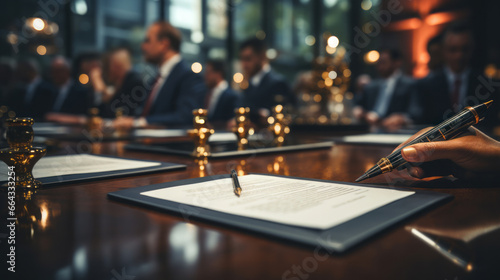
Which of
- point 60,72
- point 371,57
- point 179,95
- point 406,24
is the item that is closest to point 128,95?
point 179,95

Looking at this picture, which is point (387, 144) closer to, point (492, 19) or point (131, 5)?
point (492, 19)

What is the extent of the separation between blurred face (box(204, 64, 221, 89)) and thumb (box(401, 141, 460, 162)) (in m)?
5.45

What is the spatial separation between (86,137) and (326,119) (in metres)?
1.60

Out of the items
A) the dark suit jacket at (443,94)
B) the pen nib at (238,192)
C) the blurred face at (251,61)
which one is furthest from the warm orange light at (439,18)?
the pen nib at (238,192)

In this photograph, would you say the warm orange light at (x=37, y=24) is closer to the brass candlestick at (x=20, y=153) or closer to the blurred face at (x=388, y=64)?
the blurred face at (x=388, y=64)

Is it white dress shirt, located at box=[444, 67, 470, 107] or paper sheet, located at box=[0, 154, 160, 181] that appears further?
white dress shirt, located at box=[444, 67, 470, 107]

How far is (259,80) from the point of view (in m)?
4.67

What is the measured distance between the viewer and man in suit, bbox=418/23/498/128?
134 inches

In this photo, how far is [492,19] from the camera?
5195mm

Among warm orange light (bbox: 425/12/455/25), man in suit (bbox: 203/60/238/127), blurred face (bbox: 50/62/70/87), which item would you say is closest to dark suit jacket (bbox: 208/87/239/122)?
man in suit (bbox: 203/60/238/127)

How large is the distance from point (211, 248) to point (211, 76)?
5.77 meters

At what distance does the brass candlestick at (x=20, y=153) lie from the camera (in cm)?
70

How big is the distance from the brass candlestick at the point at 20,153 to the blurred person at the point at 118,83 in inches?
107

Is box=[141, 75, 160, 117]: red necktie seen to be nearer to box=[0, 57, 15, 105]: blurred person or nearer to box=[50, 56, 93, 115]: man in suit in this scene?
box=[50, 56, 93, 115]: man in suit
